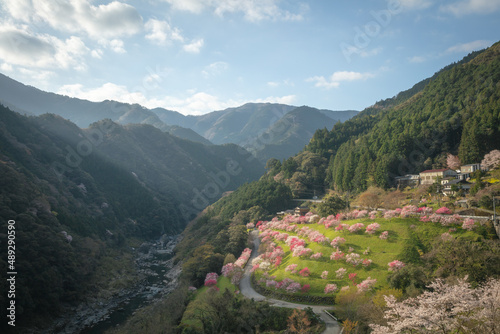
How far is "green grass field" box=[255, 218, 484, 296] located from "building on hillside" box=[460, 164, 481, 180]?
19995 millimetres

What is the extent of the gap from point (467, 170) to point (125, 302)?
5705cm

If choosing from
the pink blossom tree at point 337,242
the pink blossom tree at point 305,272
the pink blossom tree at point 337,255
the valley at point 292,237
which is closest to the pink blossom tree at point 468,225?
the valley at point 292,237

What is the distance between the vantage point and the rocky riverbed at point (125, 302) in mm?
33344

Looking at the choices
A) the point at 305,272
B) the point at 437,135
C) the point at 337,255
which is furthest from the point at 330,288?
the point at 437,135

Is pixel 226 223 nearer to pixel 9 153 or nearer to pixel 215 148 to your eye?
pixel 9 153

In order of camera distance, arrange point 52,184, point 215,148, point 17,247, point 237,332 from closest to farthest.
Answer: point 237,332
point 17,247
point 52,184
point 215,148

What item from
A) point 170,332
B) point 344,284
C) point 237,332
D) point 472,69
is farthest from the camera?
point 472,69

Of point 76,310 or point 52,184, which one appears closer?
point 76,310

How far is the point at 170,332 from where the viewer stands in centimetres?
2591

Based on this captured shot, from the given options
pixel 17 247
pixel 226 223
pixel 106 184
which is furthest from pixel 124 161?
pixel 17 247

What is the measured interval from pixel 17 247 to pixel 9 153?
95.9 feet

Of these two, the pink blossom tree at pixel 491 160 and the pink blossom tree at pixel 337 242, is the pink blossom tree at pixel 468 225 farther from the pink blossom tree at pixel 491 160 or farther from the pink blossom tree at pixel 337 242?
the pink blossom tree at pixel 491 160

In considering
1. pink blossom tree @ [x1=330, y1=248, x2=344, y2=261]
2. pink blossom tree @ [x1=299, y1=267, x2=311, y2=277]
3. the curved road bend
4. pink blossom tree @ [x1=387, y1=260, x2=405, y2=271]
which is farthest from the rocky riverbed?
pink blossom tree @ [x1=387, y1=260, x2=405, y2=271]

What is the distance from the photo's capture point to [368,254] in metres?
31.0
